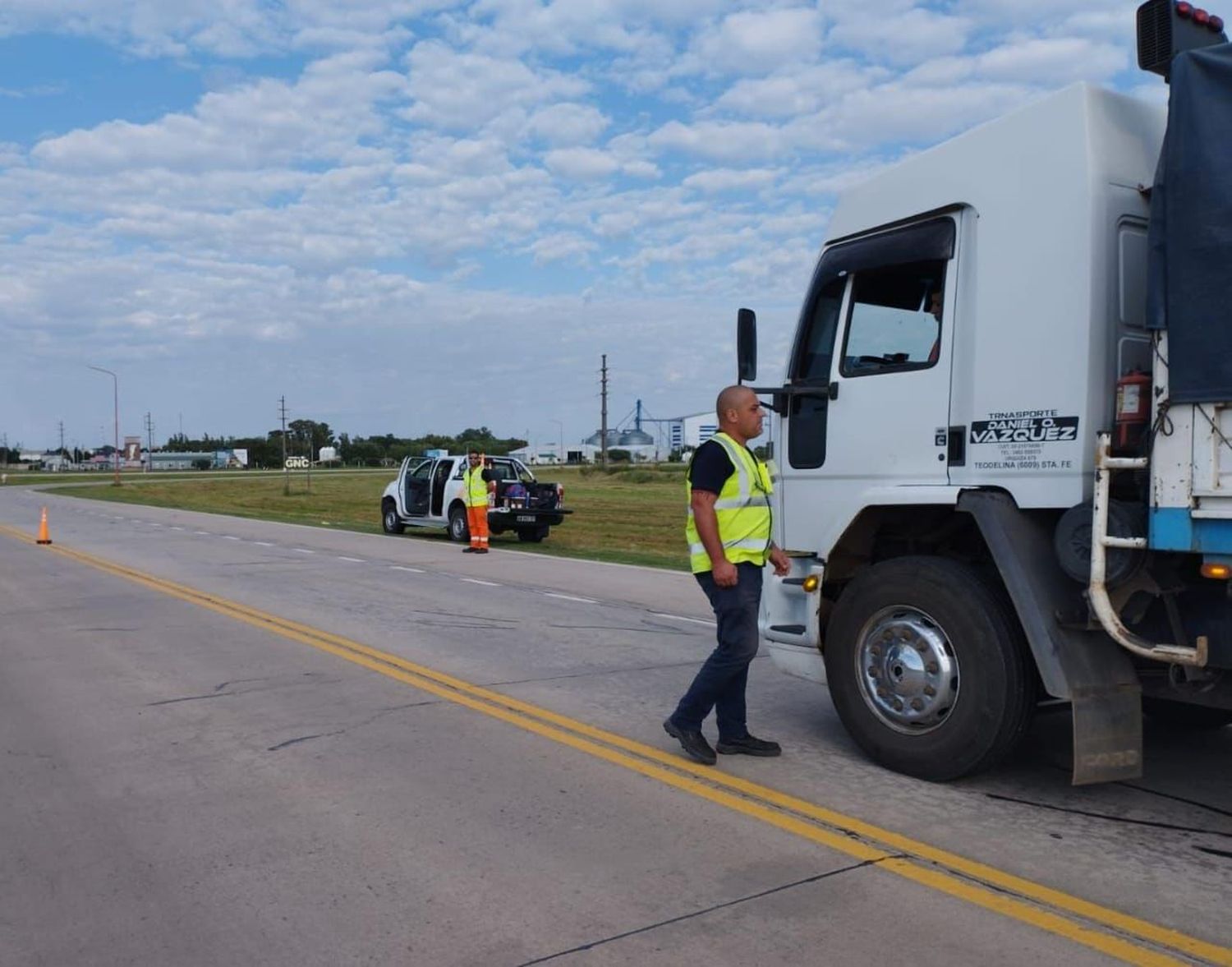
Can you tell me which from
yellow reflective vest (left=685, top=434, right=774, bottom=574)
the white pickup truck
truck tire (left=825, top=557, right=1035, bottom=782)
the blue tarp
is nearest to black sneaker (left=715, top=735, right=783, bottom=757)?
truck tire (left=825, top=557, right=1035, bottom=782)

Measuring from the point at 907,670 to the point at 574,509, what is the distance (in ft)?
107

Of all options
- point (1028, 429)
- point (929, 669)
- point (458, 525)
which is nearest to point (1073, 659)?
point (929, 669)

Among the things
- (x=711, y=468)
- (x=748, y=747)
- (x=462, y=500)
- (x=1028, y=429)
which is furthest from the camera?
(x=462, y=500)

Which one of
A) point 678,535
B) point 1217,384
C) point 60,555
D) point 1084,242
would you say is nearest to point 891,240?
point 1084,242

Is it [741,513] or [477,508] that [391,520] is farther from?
[741,513]

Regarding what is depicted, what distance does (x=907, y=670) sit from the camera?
5336 mm

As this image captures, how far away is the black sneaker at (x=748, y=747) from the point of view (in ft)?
19.2

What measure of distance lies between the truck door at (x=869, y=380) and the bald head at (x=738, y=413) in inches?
Answer: 20.3

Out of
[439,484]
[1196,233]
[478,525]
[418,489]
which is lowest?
[478,525]

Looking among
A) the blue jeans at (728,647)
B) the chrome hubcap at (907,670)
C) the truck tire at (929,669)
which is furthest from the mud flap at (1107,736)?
the blue jeans at (728,647)

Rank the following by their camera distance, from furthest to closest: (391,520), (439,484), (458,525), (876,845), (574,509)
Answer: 1. (574,509)
2. (391,520)
3. (439,484)
4. (458,525)
5. (876,845)

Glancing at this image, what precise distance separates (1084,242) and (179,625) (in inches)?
351

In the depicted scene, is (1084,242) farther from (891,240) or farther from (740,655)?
(740,655)

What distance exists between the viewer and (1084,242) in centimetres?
477
